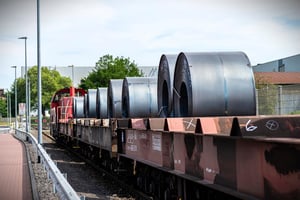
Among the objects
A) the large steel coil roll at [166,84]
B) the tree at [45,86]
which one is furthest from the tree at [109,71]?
the large steel coil roll at [166,84]

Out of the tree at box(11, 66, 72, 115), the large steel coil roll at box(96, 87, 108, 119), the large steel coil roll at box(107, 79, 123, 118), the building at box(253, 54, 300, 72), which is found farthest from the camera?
the tree at box(11, 66, 72, 115)

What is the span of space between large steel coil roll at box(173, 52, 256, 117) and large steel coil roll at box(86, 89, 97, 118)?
51.7 ft

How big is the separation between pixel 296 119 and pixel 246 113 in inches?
127

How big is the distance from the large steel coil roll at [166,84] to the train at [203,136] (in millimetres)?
24

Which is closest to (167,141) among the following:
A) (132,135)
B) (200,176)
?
(200,176)

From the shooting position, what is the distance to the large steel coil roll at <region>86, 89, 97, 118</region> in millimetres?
25628

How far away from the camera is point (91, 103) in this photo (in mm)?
→ 26062

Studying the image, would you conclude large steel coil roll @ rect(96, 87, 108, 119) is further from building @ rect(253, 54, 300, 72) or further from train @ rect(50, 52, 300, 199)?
building @ rect(253, 54, 300, 72)

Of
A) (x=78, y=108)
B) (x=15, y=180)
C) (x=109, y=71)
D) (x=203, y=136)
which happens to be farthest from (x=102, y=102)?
(x=109, y=71)

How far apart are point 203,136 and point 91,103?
1989 centimetres

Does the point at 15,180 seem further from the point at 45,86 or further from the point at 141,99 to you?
the point at 45,86

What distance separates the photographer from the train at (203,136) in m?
4.86

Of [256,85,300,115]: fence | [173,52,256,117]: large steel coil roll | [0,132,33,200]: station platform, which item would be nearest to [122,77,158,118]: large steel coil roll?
[256,85,300,115]: fence

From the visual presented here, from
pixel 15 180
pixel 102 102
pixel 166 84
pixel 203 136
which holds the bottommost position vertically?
pixel 15 180
